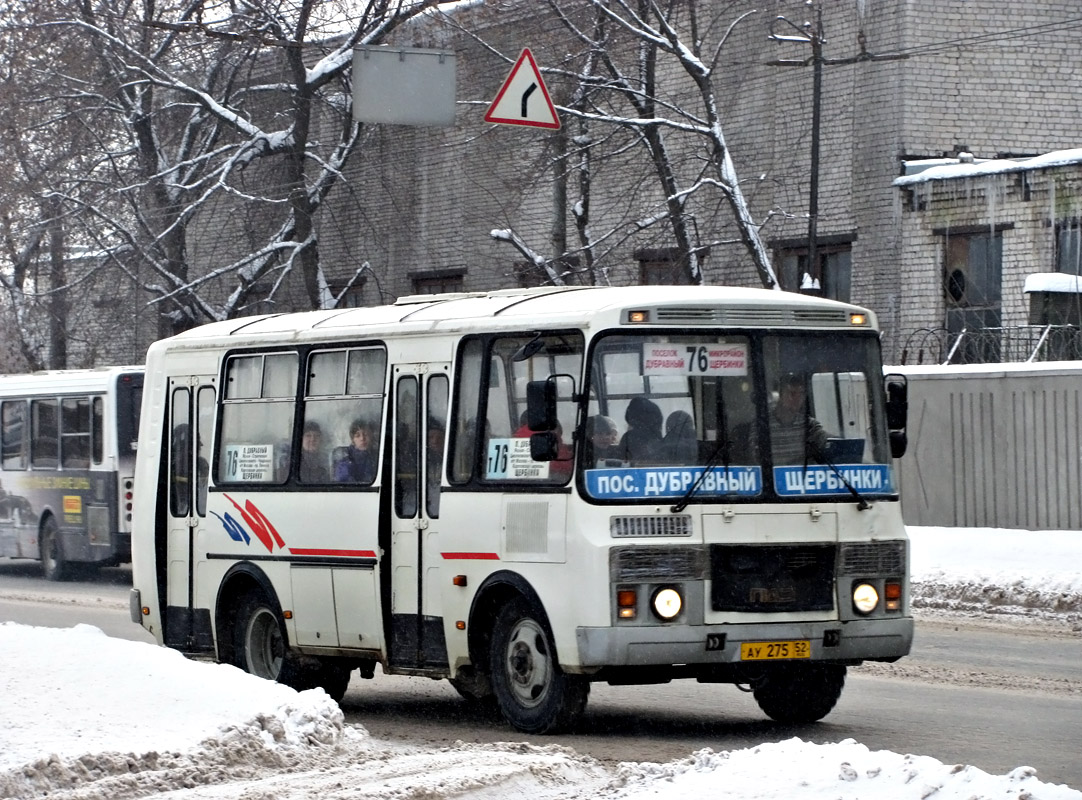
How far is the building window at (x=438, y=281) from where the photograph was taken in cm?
3691

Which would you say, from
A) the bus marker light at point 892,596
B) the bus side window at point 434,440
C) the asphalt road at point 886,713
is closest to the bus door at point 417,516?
the bus side window at point 434,440

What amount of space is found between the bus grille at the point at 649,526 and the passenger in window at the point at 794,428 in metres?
0.69

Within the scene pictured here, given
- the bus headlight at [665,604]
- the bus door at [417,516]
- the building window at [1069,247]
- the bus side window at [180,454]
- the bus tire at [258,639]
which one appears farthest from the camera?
the building window at [1069,247]

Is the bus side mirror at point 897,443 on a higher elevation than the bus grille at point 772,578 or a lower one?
higher

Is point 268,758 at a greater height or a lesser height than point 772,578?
lesser

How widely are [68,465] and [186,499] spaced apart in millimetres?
12518

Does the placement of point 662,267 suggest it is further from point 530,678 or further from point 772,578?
point 772,578

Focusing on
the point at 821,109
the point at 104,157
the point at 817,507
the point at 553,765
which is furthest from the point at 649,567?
the point at 104,157

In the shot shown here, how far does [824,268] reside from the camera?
3067 centimetres

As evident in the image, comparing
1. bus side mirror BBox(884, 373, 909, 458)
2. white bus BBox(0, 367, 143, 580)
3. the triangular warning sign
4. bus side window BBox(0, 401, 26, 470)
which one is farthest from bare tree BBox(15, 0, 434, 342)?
bus side mirror BBox(884, 373, 909, 458)

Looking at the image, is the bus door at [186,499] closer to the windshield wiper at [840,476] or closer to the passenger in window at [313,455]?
the passenger in window at [313,455]

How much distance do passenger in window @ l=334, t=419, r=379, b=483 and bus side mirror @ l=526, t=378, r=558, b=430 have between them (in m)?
1.91

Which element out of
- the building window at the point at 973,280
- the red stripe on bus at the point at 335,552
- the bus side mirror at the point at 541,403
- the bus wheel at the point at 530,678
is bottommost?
the bus wheel at the point at 530,678

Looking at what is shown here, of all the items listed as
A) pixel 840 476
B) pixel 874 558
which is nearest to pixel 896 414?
pixel 840 476
